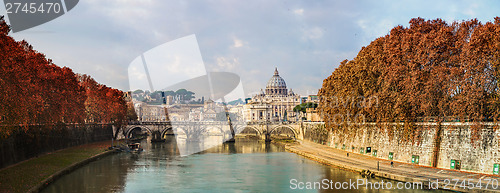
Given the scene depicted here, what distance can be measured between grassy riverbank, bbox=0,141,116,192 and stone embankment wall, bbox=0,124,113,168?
90cm

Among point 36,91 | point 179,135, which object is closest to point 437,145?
point 36,91

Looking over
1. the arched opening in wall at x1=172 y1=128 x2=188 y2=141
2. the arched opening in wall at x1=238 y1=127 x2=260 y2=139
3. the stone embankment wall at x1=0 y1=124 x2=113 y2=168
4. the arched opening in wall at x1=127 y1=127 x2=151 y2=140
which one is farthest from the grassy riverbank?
the arched opening in wall at x1=238 y1=127 x2=260 y2=139

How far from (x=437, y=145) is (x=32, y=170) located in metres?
35.8

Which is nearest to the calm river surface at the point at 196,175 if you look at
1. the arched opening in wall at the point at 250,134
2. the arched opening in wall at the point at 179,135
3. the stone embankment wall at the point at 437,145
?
the stone embankment wall at the point at 437,145

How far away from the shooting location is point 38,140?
49.8 meters

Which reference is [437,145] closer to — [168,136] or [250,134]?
[250,134]

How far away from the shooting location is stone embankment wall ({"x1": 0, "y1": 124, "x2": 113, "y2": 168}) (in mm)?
41250

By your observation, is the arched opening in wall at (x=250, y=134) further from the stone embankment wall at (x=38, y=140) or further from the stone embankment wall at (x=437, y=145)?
the stone embankment wall at (x=437, y=145)

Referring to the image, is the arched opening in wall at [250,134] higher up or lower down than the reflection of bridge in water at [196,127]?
lower down

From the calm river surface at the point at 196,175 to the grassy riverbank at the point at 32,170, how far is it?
1.27 metres

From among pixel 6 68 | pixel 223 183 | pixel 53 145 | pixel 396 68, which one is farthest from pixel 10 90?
pixel 396 68

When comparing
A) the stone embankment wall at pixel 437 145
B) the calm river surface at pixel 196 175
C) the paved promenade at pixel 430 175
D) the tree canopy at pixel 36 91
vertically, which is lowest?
the calm river surface at pixel 196 175

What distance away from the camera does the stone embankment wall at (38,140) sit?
4125 centimetres

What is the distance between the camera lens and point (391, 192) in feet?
111
